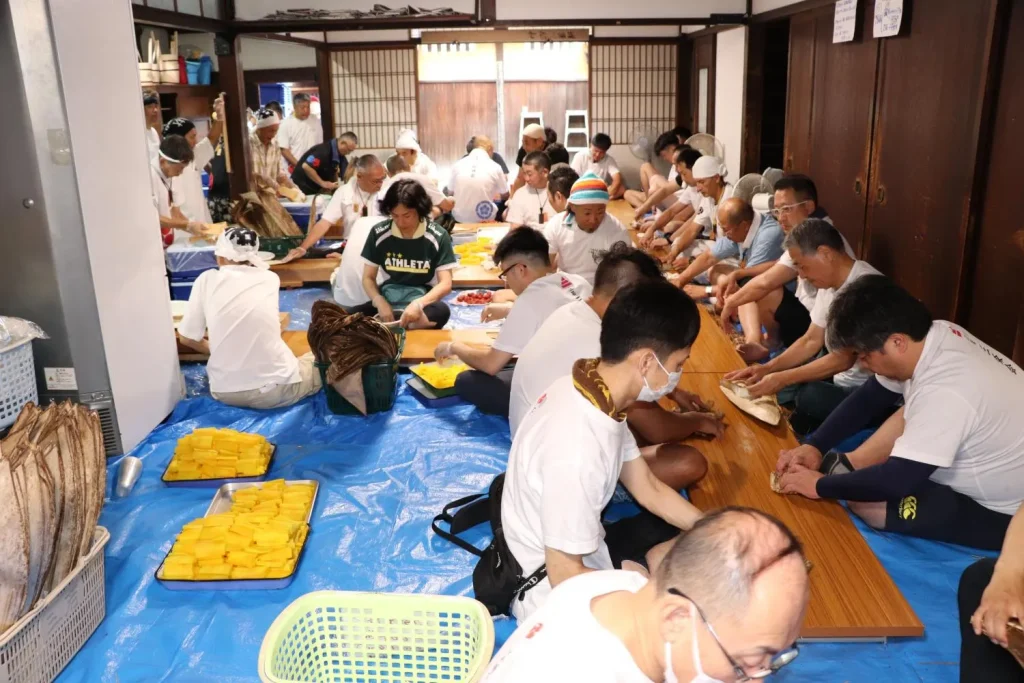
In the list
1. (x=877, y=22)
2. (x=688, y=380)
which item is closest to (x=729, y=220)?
(x=877, y=22)

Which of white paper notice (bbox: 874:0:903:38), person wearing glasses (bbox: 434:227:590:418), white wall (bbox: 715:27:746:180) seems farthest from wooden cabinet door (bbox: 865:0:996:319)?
white wall (bbox: 715:27:746:180)

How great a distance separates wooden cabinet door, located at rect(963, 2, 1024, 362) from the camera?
12.4 ft

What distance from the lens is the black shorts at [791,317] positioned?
4.94 m

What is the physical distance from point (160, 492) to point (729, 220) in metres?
3.77

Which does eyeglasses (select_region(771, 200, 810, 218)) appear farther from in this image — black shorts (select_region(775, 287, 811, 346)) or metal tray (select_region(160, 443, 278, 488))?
metal tray (select_region(160, 443, 278, 488))

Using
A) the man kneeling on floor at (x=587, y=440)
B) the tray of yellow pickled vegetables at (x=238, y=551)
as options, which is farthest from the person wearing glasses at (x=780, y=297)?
the tray of yellow pickled vegetables at (x=238, y=551)

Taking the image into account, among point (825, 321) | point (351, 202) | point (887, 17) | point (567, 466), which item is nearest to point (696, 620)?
point (567, 466)

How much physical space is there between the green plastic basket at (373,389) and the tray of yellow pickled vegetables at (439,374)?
20 cm

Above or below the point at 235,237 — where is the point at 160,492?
below

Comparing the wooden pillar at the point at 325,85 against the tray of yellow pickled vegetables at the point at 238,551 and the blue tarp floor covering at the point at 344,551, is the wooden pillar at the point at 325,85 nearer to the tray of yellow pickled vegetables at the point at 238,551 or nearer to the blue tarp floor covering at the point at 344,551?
the blue tarp floor covering at the point at 344,551

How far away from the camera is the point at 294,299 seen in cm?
665

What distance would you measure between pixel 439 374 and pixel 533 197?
3553mm

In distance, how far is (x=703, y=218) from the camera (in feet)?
22.2

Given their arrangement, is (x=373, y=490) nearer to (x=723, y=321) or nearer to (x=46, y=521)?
(x=46, y=521)
